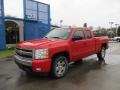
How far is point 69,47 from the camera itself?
24.2 ft

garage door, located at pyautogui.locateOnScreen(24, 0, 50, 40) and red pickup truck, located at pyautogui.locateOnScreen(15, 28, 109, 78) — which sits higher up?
garage door, located at pyautogui.locateOnScreen(24, 0, 50, 40)

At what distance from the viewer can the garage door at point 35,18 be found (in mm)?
19781

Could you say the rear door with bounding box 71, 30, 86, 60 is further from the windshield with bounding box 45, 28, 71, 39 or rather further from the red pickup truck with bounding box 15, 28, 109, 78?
the windshield with bounding box 45, 28, 71, 39

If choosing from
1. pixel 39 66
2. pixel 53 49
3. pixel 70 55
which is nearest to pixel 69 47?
pixel 70 55

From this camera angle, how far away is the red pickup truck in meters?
6.30

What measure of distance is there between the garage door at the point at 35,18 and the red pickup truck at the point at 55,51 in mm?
11909

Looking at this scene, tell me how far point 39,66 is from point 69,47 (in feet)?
5.44

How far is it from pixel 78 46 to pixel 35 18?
13.6m

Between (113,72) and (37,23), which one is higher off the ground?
(37,23)

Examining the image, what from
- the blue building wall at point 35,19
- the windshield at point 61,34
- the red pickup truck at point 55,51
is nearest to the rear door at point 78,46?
the red pickup truck at point 55,51

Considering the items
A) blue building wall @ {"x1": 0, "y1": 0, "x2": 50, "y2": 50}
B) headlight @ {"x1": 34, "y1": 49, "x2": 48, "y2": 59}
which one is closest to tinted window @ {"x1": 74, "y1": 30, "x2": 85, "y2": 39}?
headlight @ {"x1": 34, "y1": 49, "x2": 48, "y2": 59}

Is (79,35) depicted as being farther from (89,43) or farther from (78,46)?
(89,43)

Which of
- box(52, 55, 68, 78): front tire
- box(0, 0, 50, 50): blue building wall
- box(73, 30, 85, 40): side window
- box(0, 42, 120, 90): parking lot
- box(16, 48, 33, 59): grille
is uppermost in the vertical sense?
box(0, 0, 50, 50): blue building wall

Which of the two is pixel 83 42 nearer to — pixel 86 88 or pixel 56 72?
pixel 56 72
